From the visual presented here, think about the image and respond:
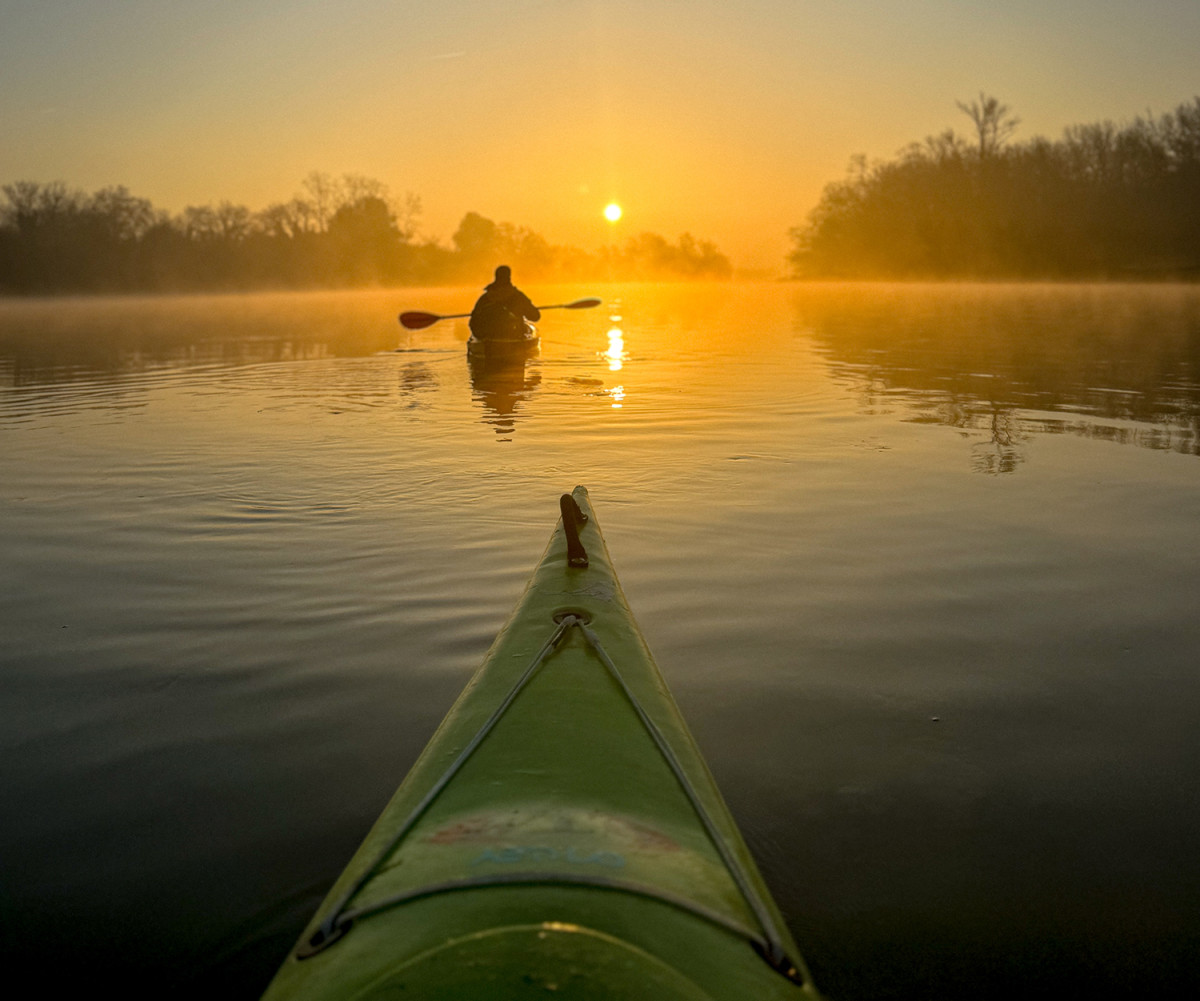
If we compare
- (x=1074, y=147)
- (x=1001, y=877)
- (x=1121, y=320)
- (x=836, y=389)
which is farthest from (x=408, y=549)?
(x=1074, y=147)

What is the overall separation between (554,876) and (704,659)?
232cm

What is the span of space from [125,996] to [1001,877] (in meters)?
2.37

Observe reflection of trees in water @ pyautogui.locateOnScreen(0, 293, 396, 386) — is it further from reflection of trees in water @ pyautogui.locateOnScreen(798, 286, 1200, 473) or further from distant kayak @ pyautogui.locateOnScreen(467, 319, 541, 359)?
reflection of trees in water @ pyautogui.locateOnScreen(798, 286, 1200, 473)

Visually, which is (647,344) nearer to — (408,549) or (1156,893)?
(408,549)

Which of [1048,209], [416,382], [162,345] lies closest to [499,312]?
[416,382]

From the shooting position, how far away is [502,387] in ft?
45.2

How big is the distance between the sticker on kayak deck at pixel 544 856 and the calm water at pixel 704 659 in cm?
79

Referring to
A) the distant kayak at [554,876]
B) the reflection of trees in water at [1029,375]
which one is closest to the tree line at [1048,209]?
the reflection of trees in water at [1029,375]

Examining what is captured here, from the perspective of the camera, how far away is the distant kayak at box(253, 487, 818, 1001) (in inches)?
62.0

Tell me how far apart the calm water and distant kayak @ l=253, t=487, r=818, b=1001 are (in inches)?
21.7

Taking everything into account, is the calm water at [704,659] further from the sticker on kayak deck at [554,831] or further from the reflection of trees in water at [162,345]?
the reflection of trees in water at [162,345]

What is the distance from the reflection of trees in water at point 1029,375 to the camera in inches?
371

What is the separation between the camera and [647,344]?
2188 centimetres

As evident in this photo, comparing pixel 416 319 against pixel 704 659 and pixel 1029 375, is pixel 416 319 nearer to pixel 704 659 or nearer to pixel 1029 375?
pixel 1029 375
